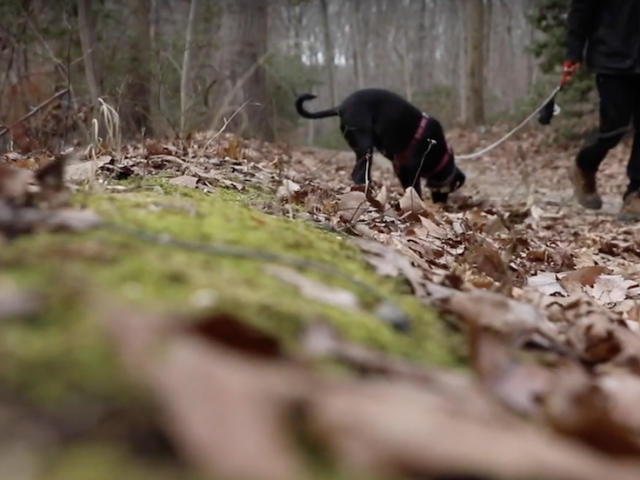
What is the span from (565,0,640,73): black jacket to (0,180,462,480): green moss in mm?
4743

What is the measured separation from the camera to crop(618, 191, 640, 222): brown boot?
5883 mm

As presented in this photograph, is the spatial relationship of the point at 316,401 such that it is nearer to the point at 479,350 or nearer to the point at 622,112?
the point at 479,350

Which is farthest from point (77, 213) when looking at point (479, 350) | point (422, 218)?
point (422, 218)

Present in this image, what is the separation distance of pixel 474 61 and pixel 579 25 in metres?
11.1

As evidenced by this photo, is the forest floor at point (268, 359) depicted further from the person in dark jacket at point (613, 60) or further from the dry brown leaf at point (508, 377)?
the person in dark jacket at point (613, 60)

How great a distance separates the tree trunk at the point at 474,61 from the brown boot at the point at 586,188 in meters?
10.7

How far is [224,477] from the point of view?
631 mm

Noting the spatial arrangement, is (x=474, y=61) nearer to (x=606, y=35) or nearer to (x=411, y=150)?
(x=411, y=150)

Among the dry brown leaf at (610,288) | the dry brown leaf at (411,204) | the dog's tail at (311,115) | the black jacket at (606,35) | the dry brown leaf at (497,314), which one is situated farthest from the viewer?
the dog's tail at (311,115)

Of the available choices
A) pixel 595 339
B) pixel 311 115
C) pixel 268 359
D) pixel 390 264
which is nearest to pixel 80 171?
pixel 390 264

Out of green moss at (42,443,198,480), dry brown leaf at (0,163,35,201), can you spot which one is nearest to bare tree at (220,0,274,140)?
dry brown leaf at (0,163,35,201)

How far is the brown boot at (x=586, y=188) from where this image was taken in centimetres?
645

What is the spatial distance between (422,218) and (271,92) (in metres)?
12.1

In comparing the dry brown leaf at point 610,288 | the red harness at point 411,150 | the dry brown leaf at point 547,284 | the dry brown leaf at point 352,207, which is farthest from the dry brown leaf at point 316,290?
the red harness at point 411,150
